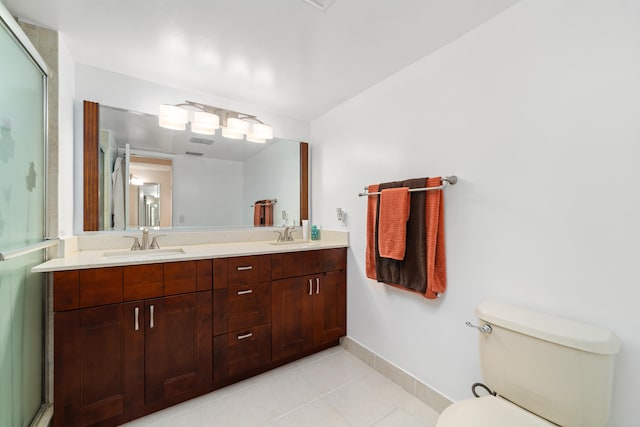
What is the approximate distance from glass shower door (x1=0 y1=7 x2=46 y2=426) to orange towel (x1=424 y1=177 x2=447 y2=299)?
1962 mm

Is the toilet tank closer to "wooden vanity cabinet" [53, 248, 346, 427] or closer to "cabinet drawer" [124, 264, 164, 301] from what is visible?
"wooden vanity cabinet" [53, 248, 346, 427]

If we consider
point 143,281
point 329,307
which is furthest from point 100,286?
point 329,307

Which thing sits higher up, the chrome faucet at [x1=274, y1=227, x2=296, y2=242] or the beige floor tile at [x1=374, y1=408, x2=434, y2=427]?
the chrome faucet at [x1=274, y1=227, x2=296, y2=242]

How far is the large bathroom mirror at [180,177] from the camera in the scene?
184 cm

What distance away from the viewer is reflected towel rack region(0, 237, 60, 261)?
103 cm

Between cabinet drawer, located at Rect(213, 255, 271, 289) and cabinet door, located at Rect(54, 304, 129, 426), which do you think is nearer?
cabinet door, located at Rect(54, 304, 129, 426)

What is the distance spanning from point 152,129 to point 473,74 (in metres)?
2.24

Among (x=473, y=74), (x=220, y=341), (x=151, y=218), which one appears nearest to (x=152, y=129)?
(x=151, y=218)

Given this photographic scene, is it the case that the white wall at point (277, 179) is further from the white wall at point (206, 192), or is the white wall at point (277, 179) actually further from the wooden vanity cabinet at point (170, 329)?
the wooden vanity cabinet at point (170, 329)

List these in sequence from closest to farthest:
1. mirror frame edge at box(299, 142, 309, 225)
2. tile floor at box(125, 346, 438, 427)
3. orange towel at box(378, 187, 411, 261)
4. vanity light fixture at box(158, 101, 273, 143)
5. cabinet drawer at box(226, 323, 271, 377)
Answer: tile floor at box(125, 346, 438, 427) < orange towel at box(378, 187, 411, 261) < cabinet drawer at box(226, 323, 271, 377) < vanity light fixture at box(158, 101, 273, 143) < mirror frame edge at box(299, 142, 309, 225)

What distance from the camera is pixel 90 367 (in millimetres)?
1363

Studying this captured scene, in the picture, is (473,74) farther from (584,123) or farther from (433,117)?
(584,123)

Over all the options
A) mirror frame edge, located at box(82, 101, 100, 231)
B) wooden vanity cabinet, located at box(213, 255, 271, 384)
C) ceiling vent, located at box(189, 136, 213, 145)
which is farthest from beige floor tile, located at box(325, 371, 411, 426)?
ceiling vent, located at box(189, 136, 213, 145)

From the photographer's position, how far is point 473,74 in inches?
57.3
